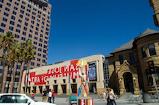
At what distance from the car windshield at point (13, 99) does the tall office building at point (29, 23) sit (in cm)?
6599

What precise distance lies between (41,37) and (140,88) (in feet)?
201

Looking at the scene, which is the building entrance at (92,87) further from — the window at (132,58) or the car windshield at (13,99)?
the car windshield at (13,99)

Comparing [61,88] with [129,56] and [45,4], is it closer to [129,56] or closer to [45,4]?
[129,56]

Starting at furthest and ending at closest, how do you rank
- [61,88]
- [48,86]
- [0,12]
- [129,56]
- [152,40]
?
[0,12]
[48,86]
[61,88]
[129,56]
[152,40]

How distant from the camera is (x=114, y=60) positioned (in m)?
43.5

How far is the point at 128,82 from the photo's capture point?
38188mm

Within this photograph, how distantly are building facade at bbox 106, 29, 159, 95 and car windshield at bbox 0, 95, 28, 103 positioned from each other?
25.6m

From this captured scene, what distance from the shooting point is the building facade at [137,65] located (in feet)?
111

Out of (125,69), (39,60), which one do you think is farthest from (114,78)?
(39,60)

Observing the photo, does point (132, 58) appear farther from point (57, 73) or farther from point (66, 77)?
point (57, 73)

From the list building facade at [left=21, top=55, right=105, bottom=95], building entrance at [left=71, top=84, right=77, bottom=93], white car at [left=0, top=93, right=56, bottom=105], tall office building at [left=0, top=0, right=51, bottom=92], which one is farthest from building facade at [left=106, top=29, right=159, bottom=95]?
tall office building at [left=0, top=0, right=51, bottom=92]

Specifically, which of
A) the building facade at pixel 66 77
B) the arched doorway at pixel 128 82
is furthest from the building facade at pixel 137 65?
the building facade at pixel 66 77

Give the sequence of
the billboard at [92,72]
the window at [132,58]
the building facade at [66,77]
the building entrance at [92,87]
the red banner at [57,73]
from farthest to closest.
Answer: the red banner at [57,73] < the billboard at [92,72] < the building facade at [66,77] < the building entrance at [92,87] < the window at [132,58]

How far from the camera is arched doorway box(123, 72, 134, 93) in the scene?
3778 cm
